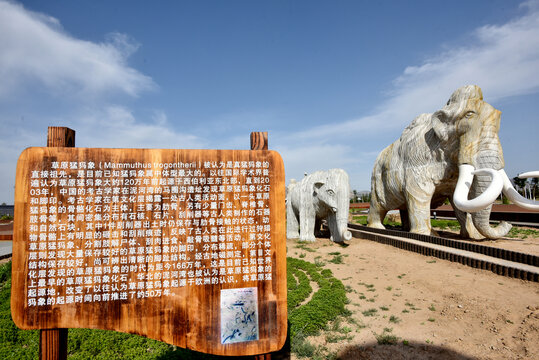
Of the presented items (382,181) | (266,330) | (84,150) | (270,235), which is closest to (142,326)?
(266,330)

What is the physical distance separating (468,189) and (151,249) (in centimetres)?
863

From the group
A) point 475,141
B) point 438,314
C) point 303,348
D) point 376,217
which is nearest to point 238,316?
point 303,348

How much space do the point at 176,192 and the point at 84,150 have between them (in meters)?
0.90

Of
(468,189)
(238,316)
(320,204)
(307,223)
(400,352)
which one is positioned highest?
(468,189)

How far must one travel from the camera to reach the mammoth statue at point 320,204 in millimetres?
9906

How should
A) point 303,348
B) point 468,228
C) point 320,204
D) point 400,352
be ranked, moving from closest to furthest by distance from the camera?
1. point 400,352
2. point 303,348
3. point 468,228
4. point 320,204

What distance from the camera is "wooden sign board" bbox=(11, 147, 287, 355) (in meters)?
2.62

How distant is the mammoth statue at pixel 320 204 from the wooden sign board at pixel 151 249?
7.25 m

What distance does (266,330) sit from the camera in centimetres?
276

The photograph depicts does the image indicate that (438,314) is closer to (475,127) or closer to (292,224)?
(475,127)

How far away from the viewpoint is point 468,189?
8.41 metres

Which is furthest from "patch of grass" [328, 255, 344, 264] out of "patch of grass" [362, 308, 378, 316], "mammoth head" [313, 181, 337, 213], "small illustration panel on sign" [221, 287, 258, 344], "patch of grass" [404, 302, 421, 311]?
"small illustration panel on sign" [221, 287, 258, 344]

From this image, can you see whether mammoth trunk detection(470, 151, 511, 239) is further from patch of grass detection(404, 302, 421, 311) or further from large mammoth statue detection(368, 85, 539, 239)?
patch of grass detection(404, 302, 421, 311)

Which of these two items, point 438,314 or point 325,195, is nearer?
point 438,314
